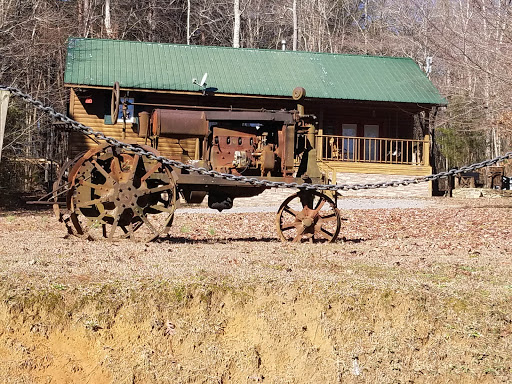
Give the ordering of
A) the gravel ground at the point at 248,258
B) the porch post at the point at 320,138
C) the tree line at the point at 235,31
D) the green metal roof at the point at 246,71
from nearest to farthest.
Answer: the gravel ground at the point at 248,258 → the green metal roof at the point at 246,71 → the porch post at the point at 320,138 → the tree line at the point at 235,31

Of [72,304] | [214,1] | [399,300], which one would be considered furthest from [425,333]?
[214,1]

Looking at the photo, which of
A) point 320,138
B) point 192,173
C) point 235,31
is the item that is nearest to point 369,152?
point 320,138

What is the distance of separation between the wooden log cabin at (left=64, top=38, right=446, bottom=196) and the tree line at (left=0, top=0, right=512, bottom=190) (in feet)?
7.22

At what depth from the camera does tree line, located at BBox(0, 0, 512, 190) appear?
102ft

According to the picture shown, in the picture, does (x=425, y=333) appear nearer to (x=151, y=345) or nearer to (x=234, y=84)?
(x=151, y=345)

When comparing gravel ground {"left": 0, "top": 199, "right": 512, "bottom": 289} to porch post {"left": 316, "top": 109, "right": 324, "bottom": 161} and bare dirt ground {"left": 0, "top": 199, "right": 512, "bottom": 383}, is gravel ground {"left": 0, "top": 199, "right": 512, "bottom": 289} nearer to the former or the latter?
bare dirt ground {"left": 0, "top": 199, "right": 512, "bottom": 383}

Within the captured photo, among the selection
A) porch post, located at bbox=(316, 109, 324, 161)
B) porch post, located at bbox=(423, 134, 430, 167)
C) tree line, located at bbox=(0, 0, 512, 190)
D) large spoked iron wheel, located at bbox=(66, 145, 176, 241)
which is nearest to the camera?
large spoked iron wheel, located at bbox=(66, 145, 176, 241)

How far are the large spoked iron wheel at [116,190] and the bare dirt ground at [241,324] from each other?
2.06 meters

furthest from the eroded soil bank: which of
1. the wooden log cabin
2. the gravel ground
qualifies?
the wooden log cabin

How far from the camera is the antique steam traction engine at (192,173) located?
32.4ft

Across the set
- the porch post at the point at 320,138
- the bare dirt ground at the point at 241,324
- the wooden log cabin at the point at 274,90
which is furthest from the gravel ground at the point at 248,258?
the porch post at the point at 320,138

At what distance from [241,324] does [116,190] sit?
3965mm

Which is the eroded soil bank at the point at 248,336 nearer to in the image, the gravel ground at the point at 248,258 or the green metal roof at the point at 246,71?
the gravel ground at the point at 248,258

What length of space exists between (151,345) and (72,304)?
84 cm
